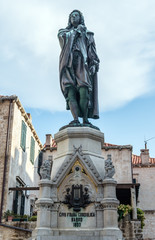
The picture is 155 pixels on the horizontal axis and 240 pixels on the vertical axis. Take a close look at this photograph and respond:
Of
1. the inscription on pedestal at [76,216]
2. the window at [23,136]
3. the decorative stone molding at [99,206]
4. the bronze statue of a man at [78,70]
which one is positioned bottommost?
the inscription on pedestal at [76,216]

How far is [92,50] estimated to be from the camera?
9.79 m

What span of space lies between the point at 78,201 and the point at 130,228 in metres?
14.5

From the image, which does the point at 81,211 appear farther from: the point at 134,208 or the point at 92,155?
the point at 134,208

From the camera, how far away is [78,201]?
766cm

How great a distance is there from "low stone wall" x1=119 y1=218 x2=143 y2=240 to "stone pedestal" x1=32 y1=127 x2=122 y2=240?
45.1 feet

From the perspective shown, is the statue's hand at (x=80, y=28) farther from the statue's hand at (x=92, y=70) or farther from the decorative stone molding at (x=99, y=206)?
the decorative stone molding at (x=99, y=206)

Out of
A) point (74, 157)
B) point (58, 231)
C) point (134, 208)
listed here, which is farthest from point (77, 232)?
point (134, 208)

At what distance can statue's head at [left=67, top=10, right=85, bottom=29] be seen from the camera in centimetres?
987

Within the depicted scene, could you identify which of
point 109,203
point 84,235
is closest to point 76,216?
point 84,235

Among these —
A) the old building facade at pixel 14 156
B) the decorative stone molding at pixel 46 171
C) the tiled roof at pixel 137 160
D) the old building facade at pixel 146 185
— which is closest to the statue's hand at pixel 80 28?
the decorative stone molding at pixel 46 171

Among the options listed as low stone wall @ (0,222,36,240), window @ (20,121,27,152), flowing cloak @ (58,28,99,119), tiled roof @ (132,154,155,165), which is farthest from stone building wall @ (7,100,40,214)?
tiled roof @ (132,154,155,165)

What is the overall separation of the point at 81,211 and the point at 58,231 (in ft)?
2.24

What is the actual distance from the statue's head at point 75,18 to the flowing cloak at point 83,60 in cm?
34

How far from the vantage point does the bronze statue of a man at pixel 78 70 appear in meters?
9.29
